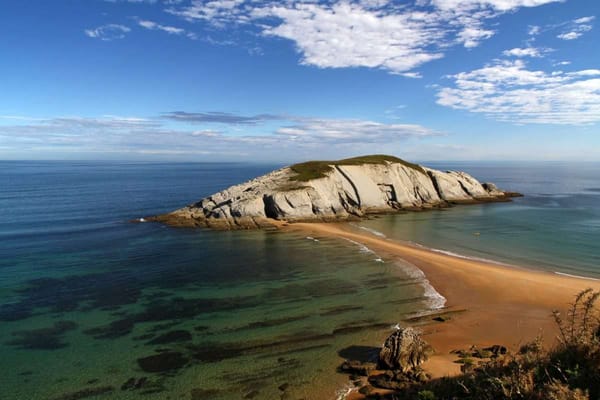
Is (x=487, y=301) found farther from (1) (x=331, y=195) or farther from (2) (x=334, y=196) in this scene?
(2) (x=334, y=196)

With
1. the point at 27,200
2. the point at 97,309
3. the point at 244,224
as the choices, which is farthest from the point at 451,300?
the point at 27,200

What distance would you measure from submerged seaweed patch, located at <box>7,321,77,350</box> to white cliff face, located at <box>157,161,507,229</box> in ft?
103

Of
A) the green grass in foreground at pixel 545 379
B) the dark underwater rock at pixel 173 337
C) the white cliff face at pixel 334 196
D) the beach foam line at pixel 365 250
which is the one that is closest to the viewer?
the green grass in foreground at pixel 545 379

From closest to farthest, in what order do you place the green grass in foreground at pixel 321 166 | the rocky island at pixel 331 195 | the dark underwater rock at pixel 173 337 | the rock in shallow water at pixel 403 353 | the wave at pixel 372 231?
the rock in shallow water at pixel 403 353
the dark underwater rock at pixel 173 337
the wave at pixel 372 231
the rocky island at pixel 331 195
the green grass in foreground at pixel 321 166

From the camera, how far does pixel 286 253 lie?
3903 centimetres

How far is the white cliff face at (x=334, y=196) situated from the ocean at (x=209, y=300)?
24.9 feet

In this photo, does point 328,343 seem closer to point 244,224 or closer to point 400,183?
point 244,224

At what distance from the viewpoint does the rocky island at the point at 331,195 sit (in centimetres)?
5728

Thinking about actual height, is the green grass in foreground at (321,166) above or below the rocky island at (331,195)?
above

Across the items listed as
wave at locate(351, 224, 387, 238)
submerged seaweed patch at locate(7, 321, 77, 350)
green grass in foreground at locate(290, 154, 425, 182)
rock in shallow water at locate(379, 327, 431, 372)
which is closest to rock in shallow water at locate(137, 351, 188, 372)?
submerged seaweed patch at locate(7, 321, 77, 350)

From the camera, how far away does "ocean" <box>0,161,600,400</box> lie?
54.6 ft

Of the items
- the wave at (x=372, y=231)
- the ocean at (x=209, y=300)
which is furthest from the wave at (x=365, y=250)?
A: the wave at (x=372, y=231)

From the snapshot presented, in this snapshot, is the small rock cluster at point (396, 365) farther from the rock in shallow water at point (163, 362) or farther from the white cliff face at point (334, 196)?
the white cliff face at point (334, 196)

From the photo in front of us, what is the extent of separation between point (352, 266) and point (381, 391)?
62.0ft
